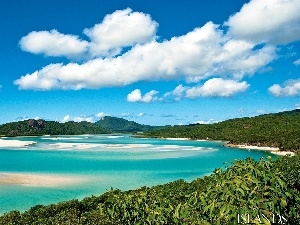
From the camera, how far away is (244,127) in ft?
491

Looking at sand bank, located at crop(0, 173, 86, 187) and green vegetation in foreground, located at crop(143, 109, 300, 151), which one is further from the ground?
green vegetation in foreground, located at crop(143, 109, 300, 151)

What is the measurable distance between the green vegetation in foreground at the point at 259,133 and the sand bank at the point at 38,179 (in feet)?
196

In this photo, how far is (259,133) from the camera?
123 metres

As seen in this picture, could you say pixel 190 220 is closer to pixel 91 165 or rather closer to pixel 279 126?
pixel 91 165

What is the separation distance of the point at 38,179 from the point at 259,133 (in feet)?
302

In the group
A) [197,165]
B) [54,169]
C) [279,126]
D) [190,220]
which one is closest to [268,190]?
[190,220]

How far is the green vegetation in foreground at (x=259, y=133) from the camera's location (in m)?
97.7

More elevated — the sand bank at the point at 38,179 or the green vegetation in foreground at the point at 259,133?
the green vegetation in foreground at the point at 259,133

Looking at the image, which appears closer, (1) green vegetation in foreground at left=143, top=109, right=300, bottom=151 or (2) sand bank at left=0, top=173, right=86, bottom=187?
(2) sand bank at left=0, top=173, right=86, bottom=187

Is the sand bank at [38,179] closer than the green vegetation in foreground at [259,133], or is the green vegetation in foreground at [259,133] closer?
the sand bank at [38,179]

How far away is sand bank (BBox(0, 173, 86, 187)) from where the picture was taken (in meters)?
42.9

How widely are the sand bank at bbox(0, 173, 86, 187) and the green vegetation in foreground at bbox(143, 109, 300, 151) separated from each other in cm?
5978

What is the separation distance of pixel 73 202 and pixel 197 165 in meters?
43.9

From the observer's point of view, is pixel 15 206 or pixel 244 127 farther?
pixel 244 127
